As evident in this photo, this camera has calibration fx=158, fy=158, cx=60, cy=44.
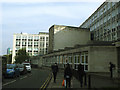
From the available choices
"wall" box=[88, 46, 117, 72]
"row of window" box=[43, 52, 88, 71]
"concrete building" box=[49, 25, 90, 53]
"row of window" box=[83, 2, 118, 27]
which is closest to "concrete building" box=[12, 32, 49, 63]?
"row of window" box=[83, 2, 118, 27]

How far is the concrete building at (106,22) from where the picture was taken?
4412cm

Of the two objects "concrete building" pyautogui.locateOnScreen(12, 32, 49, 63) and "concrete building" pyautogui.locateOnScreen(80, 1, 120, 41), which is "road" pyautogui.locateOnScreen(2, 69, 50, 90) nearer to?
"concrete building" pyautogui.locateOnScreen(80, 1, 120, 41)

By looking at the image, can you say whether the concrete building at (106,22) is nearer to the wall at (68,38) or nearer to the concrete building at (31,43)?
the wall at (68,38)

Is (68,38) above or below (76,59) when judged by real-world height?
above

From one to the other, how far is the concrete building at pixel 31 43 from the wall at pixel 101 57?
9384 cm

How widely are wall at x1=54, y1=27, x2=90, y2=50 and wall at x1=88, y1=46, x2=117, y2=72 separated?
3424cm

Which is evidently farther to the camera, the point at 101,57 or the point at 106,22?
the point at 106,22

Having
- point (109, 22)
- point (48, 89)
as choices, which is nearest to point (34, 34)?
point (109, 22)

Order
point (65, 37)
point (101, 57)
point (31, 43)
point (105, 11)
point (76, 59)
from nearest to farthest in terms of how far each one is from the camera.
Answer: point (101, 57)
point (76, 59)
point (105, 11)
point (65, 37)
point (31, 43)

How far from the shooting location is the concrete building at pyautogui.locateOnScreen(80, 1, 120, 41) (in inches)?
1737

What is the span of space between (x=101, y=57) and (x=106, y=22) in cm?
3065

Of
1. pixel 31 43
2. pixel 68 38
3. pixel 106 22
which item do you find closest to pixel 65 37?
pixel 68 38

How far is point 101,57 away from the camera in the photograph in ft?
74.8

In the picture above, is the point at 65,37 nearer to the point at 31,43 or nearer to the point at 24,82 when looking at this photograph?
the point at 24,82
